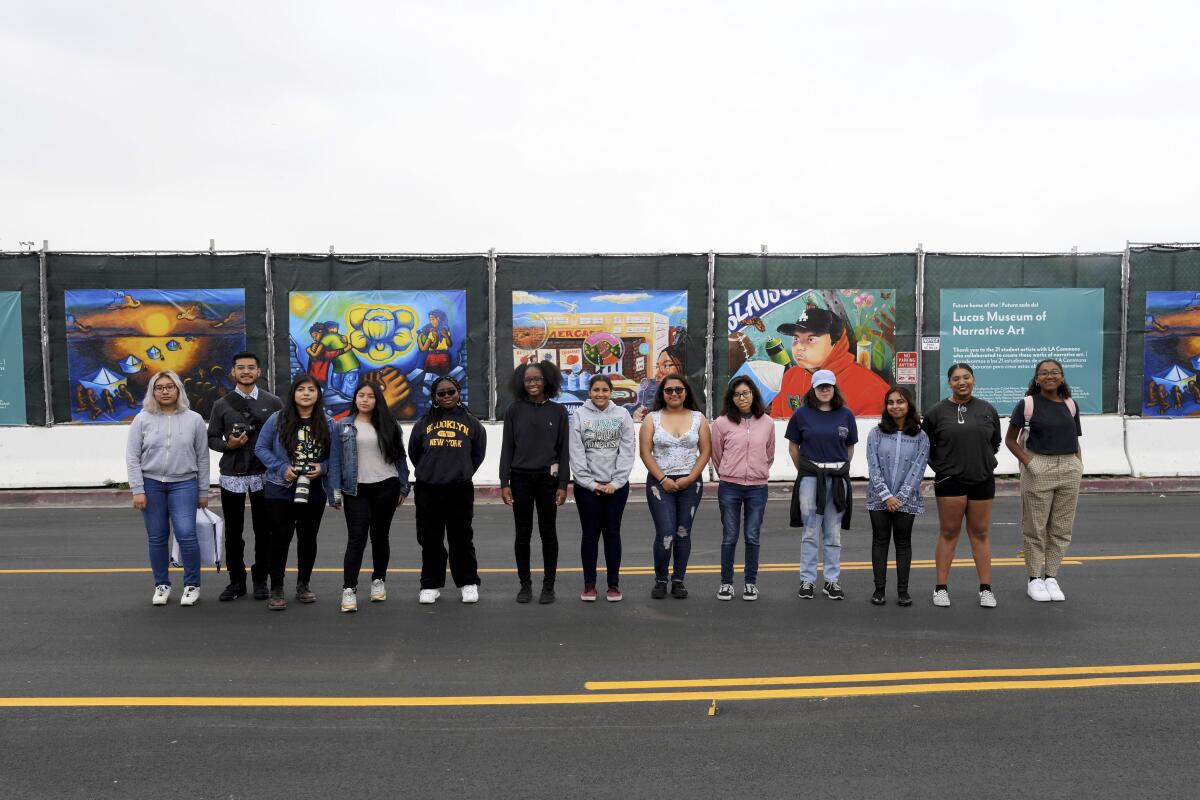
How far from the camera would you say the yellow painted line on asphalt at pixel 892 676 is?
559cm

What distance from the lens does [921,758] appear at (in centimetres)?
455

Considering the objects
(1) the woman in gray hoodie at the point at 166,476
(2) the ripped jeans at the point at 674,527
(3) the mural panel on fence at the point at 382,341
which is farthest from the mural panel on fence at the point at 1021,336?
(1) the woman in gray hoodie at the point at 166,476

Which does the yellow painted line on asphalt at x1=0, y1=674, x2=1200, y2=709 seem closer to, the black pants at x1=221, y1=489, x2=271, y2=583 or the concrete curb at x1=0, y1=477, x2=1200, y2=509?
the black pants at x1=221, y1=489, x2=271, y2=583

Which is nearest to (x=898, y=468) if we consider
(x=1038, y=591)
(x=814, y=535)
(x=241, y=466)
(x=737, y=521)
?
(x=814, y=535)

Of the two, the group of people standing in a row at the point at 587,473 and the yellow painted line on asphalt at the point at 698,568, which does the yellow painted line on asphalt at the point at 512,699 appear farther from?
the yellow painted line on asphalt at the point at 698,568

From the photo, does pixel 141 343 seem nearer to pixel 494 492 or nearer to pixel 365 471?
pixel 494 492

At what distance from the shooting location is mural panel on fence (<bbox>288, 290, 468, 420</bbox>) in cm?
A: 1503

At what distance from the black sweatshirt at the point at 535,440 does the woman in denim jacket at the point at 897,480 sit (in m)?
2.29

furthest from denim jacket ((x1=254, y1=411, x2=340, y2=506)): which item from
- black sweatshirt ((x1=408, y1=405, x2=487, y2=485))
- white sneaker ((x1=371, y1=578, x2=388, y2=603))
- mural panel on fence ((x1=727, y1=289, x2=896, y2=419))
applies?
mural panel on fence ((x1=727, y1=289, x2=896, y2=419))

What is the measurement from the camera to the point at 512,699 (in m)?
5.37

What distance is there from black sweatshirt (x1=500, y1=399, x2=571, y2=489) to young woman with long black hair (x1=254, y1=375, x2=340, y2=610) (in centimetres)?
129

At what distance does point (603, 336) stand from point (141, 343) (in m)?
6.78

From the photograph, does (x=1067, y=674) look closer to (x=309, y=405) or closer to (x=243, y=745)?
(x=243, y=745)

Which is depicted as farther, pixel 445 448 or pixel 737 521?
pixel 737 521
